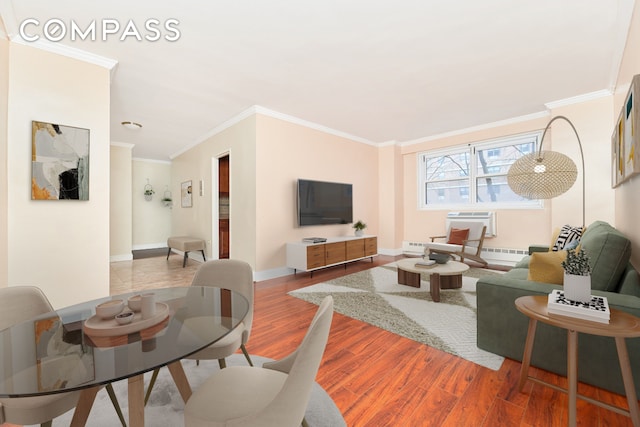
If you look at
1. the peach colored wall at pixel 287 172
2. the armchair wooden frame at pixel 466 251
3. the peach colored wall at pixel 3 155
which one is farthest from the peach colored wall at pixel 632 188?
the peach colored wall at pixel 3 155

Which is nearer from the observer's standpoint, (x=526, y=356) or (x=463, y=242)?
(x=526, y=356)

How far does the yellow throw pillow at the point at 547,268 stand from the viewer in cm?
189

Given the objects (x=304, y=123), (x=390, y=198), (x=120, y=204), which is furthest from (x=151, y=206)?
(x=390, y=198)

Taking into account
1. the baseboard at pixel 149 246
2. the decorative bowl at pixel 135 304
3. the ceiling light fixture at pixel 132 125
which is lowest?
the baseboard at pixel 149 246

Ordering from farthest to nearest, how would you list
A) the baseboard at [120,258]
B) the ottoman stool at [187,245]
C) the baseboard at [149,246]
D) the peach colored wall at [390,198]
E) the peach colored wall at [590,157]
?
the baseboard at [149,246] < the peach colored wall at [390,198] < the baseboard at [120,258] < the ottoman stool at [187,245] < the peach colored wall at [590,157]

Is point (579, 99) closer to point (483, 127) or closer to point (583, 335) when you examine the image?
point (483, 127)

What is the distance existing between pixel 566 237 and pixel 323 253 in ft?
10.1

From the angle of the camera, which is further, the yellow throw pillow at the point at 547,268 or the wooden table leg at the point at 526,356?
the yellow throw pillow at the point at 547,268

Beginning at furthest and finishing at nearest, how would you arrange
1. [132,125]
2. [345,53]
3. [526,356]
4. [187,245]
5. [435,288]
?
1. [187,245]
2. [132,125]
3. [435,288]
4. [345,53]
5. [526,356]

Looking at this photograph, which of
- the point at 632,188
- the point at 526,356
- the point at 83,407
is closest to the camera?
the point at 83,407

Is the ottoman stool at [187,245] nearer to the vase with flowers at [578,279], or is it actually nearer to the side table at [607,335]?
the side table at [607,335]

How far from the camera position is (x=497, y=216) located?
5.15 m

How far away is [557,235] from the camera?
329 centimetres

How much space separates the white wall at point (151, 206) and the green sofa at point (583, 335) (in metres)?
7.56
